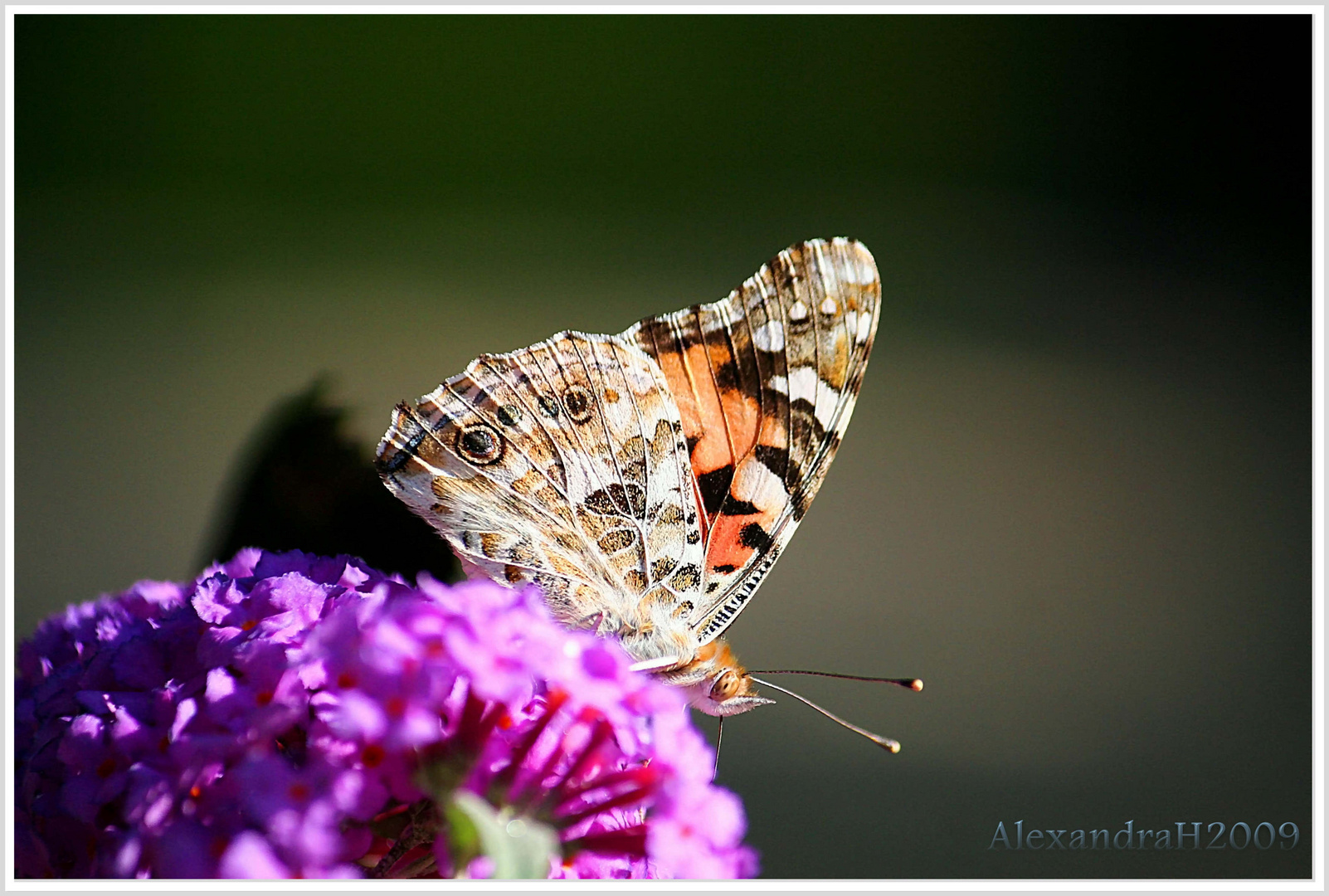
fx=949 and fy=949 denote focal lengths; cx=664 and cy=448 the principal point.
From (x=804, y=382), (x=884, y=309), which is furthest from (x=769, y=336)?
(x=884, y=309)

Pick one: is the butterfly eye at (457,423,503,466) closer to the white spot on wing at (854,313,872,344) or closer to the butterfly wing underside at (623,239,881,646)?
the butterfly wing underside at (623,239,881,646)

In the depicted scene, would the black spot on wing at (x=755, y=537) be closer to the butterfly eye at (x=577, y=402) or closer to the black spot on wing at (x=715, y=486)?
the black spot on wing at (x=715, y=486)

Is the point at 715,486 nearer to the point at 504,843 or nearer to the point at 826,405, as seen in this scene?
the point at 826,405

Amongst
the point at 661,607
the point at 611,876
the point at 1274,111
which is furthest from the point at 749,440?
the point at 1274,111

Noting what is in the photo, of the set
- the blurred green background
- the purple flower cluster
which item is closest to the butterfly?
the purple flower cluster

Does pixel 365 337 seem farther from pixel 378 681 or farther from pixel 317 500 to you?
pixel 378 681

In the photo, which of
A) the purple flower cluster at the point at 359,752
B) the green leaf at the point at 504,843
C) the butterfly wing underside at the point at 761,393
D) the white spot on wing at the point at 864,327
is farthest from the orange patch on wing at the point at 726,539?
the green leaf at the point at 504,843
